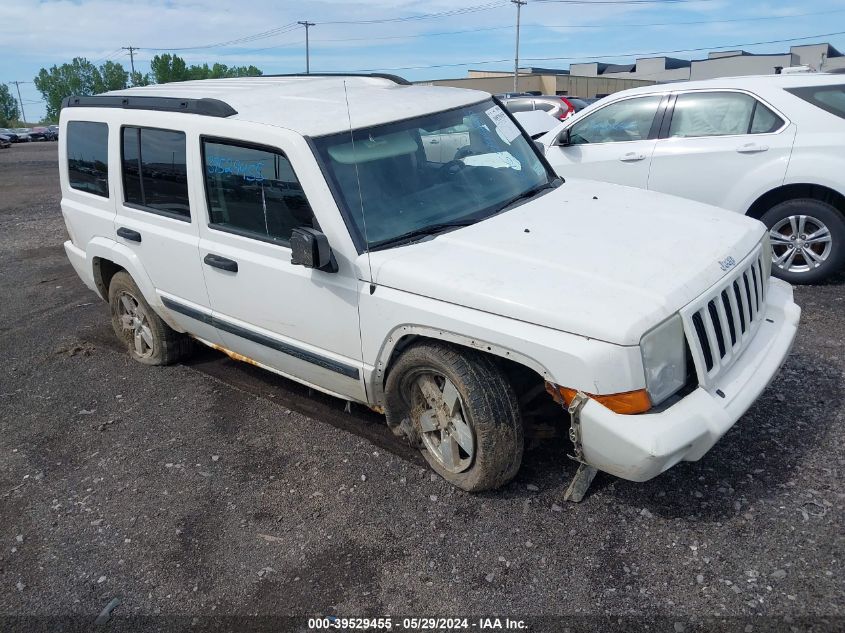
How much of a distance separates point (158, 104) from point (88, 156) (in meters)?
1.07

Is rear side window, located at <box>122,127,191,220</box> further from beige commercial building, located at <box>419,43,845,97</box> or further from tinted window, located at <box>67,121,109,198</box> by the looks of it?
beige commercial building, located at <box>419,43,845,97</box>

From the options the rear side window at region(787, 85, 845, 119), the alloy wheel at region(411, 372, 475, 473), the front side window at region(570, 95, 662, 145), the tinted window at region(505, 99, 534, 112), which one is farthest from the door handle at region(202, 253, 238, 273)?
the tinted window at region(505, 99, 534, 112)

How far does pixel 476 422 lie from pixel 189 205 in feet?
7.49

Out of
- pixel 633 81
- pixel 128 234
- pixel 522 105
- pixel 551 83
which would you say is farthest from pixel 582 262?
pixel 633 81

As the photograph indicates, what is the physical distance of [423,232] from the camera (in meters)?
3.59

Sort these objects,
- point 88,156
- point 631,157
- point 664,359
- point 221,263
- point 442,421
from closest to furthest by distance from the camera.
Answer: point 664,359
point 442,421
point 221,263
point 88,156
point 631,157

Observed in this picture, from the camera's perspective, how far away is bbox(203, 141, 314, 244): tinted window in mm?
3662

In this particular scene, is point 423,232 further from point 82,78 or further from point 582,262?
point 82,78

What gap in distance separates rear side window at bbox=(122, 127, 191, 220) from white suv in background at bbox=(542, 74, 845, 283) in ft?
13.0

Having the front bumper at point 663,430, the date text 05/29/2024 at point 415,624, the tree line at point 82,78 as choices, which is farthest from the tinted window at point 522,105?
the tree line at point 82,78

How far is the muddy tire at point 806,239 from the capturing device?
5855mm

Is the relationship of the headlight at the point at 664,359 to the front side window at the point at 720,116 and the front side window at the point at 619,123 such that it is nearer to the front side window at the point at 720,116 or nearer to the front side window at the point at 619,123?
the front side window at the point at 720,116

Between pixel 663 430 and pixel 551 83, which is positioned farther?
pixel 551 83

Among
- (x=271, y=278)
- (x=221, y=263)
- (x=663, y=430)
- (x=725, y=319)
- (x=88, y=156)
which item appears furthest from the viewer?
(x=88, y=156)
